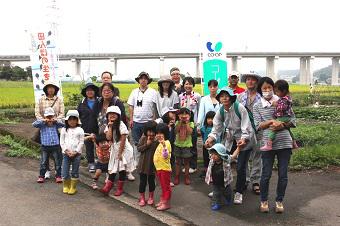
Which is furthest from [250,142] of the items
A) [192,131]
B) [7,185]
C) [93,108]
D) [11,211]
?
[7,185]

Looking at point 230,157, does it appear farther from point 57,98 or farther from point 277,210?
point 57,98

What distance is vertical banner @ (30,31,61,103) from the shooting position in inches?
405

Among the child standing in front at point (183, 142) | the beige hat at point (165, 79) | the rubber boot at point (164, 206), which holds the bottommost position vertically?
the rubber boot at point (164, 206)

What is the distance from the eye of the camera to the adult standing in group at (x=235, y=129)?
4.88 meters

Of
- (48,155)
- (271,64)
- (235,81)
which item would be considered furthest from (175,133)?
(271,64)

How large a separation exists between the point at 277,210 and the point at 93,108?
10.5ft

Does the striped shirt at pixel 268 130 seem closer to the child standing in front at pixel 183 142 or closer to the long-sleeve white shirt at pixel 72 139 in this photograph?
the child standing in front at pixel 183 142

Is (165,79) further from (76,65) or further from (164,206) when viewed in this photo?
(76,65)

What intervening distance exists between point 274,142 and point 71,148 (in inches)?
116

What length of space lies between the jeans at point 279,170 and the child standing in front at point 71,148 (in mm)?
2704

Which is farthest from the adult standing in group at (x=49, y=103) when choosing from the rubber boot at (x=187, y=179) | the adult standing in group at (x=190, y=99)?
the rubber boot at (x=187, y=179)

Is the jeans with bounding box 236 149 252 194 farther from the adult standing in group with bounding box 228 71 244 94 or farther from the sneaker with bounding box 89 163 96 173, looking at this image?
the sneaker with bounding box 89 163 96 173

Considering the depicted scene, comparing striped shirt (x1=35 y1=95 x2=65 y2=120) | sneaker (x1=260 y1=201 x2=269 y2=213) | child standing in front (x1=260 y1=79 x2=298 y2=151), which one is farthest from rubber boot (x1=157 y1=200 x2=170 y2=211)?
striped shirt (x1=35 y1=95 x2=65 y2=120)

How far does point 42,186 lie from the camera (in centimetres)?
598
